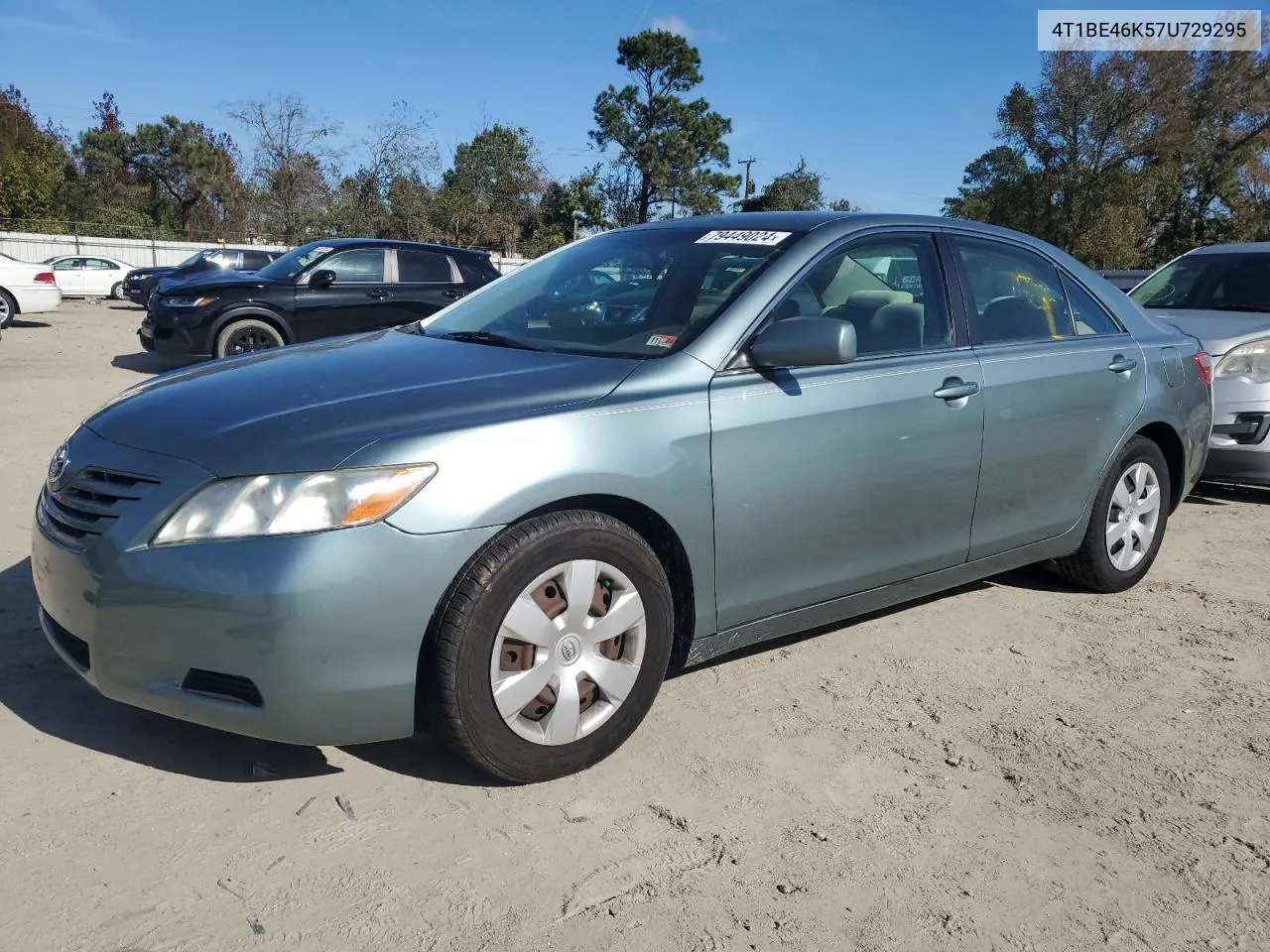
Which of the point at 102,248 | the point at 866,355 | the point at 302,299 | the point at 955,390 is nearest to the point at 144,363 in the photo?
the point at 302,299

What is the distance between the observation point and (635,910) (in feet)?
7.66

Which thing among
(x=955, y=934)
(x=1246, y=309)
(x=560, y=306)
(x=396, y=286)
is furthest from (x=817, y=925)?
(x=396, y=286)

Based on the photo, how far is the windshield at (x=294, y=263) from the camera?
11.2 metres

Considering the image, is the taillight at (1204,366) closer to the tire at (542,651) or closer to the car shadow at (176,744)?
the tire at (542,651)

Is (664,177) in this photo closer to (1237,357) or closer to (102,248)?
(102,248)

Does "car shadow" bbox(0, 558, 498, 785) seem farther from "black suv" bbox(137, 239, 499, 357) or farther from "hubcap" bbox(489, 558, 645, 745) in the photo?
"black suv" bbox(137, 239, 499, 357)

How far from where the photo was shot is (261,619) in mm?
2422

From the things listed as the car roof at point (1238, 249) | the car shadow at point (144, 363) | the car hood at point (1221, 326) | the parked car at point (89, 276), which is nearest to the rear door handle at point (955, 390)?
the car hood at point (1221, 326)

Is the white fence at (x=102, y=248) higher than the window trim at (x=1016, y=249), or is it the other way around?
the white fence at (x=102, y=248)

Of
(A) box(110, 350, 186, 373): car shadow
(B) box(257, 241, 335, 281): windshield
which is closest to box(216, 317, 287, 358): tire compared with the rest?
(B) box(257, 241, 335, 281): windshield

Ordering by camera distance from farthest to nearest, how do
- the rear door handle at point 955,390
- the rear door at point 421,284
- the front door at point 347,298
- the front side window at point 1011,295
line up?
the rear door at point 421,284
the front door at point 347,298
the front side window at point 1011,295
the rear door handle at point 955,390

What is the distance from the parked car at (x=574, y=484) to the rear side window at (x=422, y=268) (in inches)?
307

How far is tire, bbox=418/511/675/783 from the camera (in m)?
2.60

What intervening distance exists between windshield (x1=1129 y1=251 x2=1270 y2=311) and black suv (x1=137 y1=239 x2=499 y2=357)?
705 centimetres
